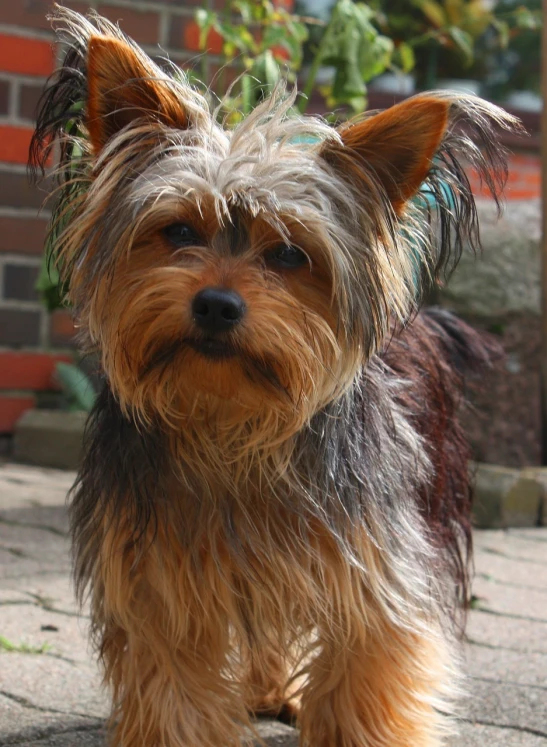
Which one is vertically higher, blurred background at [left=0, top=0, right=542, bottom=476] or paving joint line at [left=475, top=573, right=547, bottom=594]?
blurred background at [left=0, top=0, right=542, bottom=476]

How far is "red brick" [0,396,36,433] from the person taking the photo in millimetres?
7203

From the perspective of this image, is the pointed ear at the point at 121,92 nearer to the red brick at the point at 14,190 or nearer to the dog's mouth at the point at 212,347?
the dog's mouth at the point at 212,347

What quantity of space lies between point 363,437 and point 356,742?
804 millimetres

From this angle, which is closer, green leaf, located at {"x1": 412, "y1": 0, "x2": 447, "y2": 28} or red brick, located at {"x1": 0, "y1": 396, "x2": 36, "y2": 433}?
red brick, located at {"x1": 0, "y1": 396, "x2": 36, "y2": 433}

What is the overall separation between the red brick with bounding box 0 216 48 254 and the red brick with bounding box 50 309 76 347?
44 cm

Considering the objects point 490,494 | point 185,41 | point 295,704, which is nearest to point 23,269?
point 185,41

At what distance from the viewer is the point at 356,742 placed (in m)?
2.88

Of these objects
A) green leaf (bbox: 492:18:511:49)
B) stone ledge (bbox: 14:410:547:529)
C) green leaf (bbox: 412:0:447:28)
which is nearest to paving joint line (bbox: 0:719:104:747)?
stone ledge (bbox: 14:410:547:529)

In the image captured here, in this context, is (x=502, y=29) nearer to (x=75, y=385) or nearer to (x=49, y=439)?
(x=75, y=385)

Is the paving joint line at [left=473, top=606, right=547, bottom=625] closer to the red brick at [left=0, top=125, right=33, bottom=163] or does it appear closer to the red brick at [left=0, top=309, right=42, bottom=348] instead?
the red brick at [left=0, top=309, right=42, bottom=348]

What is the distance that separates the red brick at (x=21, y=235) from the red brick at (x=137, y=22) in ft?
4.53

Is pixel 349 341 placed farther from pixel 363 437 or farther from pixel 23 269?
pixel 23 269

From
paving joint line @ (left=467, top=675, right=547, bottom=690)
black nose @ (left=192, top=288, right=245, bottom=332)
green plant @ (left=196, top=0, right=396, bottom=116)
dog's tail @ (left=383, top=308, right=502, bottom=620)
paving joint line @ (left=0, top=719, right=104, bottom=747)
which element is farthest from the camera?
green plant @ (left=196, top=0, right=396, bottom=116)

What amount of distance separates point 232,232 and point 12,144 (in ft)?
16.3
